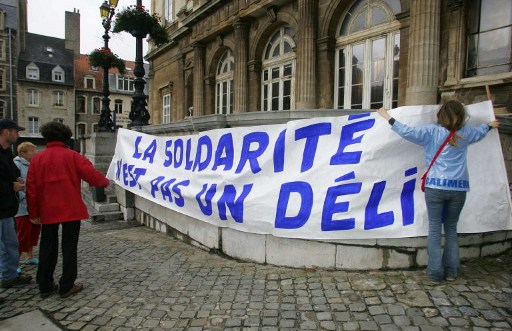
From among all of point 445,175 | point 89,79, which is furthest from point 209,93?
point 89,79

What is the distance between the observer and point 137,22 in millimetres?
9711

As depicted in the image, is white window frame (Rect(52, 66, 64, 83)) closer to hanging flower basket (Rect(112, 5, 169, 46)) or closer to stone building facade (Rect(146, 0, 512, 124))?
stone building facade (Rect(146, 0, 512, 124))

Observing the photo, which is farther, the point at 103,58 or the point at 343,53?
the point at 103,58

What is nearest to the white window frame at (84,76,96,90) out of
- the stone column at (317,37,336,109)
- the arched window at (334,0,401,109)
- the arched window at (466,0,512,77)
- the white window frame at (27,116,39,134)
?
the white window frame at (27,116,39,134)

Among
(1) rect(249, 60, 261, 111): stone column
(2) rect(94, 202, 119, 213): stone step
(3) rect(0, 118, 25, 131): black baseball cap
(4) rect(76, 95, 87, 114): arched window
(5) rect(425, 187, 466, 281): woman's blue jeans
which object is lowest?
(2) rect(94, 202, 119, 213): stone step

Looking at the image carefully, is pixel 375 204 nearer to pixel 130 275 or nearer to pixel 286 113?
pixel 286 113

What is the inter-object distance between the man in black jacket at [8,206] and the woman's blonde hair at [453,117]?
14.7ft

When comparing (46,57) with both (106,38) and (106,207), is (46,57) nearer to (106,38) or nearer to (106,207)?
(106,38)

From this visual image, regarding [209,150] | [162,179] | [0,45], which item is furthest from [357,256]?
[0,45]

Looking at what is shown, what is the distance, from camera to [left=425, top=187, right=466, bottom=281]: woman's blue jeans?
325 cm

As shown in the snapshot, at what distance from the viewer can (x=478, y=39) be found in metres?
7.57

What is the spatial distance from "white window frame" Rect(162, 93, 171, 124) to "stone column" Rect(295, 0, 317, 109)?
13.4m

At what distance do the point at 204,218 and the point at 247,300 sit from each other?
1623 millimetres

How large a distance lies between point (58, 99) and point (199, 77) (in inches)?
1385
